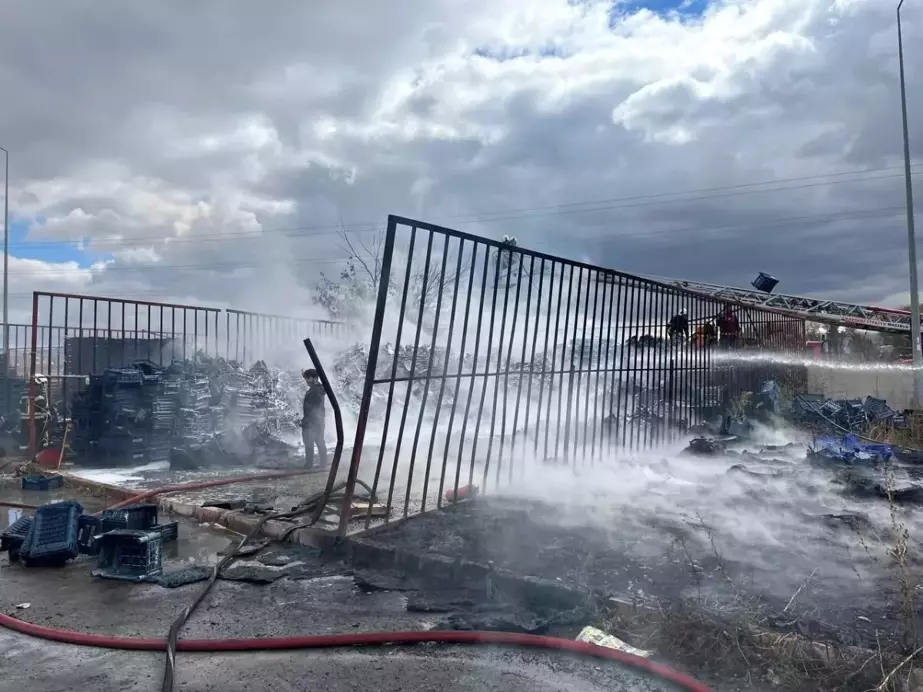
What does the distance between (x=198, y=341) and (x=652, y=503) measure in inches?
434

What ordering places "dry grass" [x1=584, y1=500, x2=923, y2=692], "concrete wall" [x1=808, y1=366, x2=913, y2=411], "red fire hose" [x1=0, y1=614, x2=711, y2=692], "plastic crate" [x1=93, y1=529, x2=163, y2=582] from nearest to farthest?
"dry grass" [x1=584, y1=500, x2=923, y2=692] → "red fire hose" [x1=0, y1=614, x2=711, y2=692] → "plastic crate" [x1=93, y1=529, x2=163, y2=582] → "concrete wall" [x1=808, y1=366, x2=913, y2=411]

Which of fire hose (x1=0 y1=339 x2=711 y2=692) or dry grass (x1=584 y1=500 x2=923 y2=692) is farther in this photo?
fire hose (x1=0 y1=339 x2=711 y2=692)

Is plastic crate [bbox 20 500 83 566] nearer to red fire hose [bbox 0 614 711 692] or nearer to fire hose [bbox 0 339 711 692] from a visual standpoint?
fire hose [bbox 0 339 711 692]

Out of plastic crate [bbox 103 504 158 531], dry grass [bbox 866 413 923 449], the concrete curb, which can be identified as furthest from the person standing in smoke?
dry grass [bbox 866 413 923 449]

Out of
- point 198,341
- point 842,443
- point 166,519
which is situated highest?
point 198,341

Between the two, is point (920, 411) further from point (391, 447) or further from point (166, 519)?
point (166, 519)

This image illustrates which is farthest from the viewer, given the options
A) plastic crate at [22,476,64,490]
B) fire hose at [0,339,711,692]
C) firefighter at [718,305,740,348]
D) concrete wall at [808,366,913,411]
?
concrete wall at [808,366,913,411]

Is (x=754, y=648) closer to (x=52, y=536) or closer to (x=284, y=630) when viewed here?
(x=284, y=630)

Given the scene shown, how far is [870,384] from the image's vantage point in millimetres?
16938

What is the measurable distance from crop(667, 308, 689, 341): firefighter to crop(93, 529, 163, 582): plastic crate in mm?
8648

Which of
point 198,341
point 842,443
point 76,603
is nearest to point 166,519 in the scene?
point 76,603

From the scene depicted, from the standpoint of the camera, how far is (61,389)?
41.2 feet

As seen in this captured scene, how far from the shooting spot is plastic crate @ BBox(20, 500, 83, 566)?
18.1ft

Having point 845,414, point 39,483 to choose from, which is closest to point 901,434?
point 845,414
